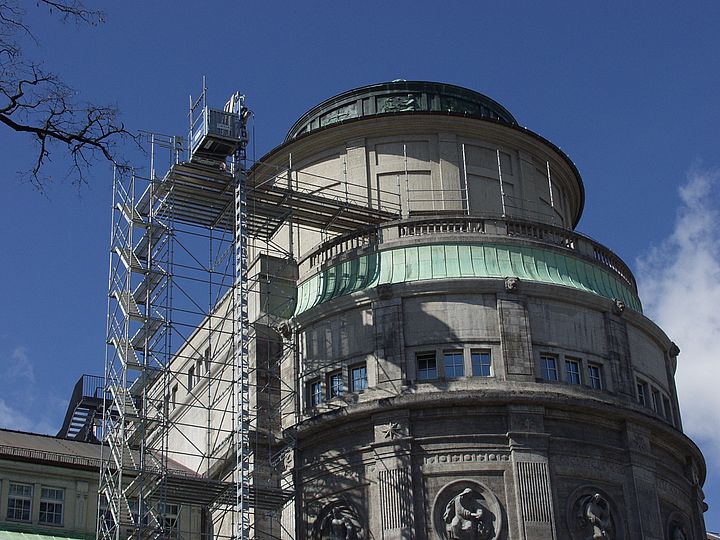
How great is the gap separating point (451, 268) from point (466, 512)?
32.8 ft

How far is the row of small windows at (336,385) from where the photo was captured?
4900 cm

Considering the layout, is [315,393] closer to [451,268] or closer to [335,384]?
[335,384]

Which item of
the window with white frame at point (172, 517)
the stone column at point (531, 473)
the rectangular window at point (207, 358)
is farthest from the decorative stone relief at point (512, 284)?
the window with white frame at point (172, 517)

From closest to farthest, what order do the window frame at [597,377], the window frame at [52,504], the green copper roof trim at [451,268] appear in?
1. the window frame at [52,504]
2. the window frame at [597,377]
3. the green copper roof trim at [451,268]

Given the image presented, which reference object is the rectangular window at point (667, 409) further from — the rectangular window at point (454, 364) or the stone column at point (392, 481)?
the stone column at point (392, 481)

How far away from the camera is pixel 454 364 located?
158ft

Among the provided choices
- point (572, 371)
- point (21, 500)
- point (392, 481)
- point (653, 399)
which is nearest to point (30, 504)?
point (21, 500)

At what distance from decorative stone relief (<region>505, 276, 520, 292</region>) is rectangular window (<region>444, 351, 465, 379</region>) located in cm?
317

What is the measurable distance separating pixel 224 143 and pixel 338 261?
6710 mm

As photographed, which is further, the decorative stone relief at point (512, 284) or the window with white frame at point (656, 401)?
the window with white frame at point (656, 401)

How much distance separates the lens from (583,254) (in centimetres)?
5262

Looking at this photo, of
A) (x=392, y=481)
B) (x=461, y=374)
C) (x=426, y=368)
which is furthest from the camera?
(x=426, y=368)

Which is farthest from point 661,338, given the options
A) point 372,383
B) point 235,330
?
point 235,330

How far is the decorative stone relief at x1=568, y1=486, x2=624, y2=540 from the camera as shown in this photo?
4584cm
